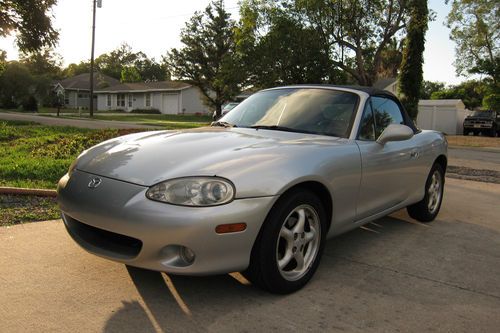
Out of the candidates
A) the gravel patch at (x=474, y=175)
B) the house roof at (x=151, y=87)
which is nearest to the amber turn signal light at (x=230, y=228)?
the gravel patch at (x=474, y=175)

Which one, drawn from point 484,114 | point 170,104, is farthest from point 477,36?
point 170,104

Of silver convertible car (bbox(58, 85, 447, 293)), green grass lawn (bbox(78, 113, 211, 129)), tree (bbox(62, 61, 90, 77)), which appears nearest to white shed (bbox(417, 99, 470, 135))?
green grass lawn (bbox(78, 113, 211, 129))

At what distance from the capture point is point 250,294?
3.13 m

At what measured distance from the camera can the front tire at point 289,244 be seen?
2.93m

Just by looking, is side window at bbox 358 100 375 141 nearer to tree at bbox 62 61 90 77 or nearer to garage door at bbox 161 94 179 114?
garage door at bbox 161 94 179 114

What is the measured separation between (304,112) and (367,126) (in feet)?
1.93

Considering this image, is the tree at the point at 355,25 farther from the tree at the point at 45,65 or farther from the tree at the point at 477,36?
the tree at the point at 45,65

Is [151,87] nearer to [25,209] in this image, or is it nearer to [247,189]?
[25,209]

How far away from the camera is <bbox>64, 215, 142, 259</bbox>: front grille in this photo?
2834 millimetres

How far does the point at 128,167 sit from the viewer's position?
120 inches

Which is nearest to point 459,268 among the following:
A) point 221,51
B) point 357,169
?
point 357,169

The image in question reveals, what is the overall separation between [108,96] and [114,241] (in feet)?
192

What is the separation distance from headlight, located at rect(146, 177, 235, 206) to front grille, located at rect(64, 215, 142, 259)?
1.07 feet

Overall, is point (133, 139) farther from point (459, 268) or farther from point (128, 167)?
point (459, 268)
